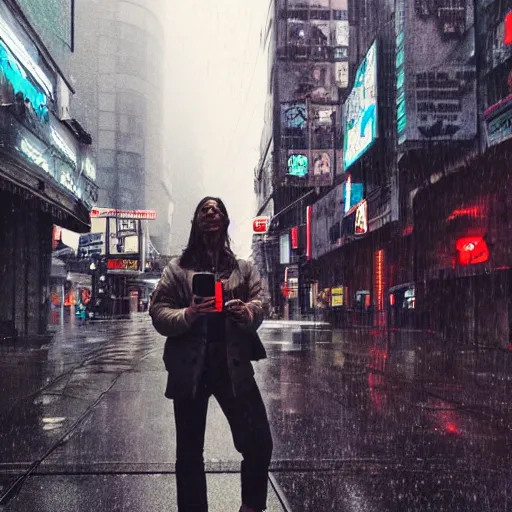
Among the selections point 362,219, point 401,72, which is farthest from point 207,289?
point 362,219

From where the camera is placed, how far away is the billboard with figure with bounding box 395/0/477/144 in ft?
64.9

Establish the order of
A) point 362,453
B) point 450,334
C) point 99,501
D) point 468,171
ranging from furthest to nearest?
point 450,334 → point 468,171 → point 362,453 → point 99,501

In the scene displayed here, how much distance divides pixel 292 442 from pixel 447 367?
7.73m

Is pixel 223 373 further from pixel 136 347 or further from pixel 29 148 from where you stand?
pixel 29 148

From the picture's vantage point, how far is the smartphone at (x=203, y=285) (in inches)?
125

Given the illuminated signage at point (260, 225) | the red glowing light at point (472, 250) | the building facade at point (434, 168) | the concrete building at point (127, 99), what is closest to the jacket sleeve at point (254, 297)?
the building facade at point (434, 168)

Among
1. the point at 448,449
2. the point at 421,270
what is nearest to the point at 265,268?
the point at 421,270

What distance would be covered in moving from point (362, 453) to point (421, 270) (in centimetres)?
2045

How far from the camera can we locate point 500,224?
18062 mm

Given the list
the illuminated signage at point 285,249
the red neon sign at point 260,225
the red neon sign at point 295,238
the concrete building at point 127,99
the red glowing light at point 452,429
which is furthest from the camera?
the concrete building at point 127,99

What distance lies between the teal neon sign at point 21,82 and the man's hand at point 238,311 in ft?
51.9

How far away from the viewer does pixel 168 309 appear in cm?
343

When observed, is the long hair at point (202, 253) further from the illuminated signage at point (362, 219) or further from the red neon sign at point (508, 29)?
the illuminated signage at point (362, 219)

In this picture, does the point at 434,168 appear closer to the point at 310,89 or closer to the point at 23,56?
the point at 23,56
